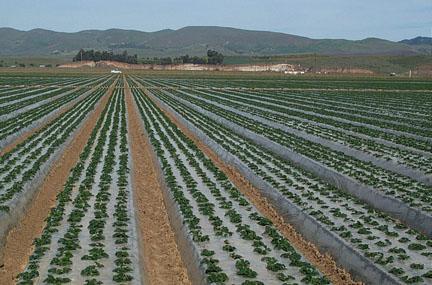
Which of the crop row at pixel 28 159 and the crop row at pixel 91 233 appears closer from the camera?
the crop row at pixel 91 233

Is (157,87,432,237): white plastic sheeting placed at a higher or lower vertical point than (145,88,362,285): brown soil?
higher

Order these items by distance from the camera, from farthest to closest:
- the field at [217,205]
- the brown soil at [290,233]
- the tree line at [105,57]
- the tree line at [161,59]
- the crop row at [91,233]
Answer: the tree line at [105,57] → the tree line at [161,59] → the brown soil at [290,233] → the field at [217,205] → the crop row at [91,233]

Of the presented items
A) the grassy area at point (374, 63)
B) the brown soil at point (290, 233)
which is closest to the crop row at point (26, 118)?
the brown soil at point (290, 233)

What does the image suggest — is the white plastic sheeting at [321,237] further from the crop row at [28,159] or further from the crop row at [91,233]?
the crop row at [28,159]

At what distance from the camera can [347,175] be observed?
15.9m

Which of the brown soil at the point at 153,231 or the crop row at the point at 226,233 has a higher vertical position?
the crop row at the point at 226,233

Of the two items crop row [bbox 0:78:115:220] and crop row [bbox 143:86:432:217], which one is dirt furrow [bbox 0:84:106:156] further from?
crop row [bbox 143:86:432:217]

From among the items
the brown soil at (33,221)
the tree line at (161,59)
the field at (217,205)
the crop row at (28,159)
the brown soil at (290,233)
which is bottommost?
the brown soil at (290,233)

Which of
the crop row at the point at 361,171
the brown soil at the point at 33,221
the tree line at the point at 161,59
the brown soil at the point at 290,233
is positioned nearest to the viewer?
the brown soil at the point at 290,233

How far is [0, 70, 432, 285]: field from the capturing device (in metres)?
9.27

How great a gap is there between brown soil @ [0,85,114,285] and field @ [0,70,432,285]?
1.3 inches

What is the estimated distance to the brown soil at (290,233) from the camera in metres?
9.51

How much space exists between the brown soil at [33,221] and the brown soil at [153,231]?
2.00 m

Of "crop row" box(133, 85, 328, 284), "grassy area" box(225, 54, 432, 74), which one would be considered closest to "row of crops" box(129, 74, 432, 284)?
"crop row" box(133, 85, 328, 284)
